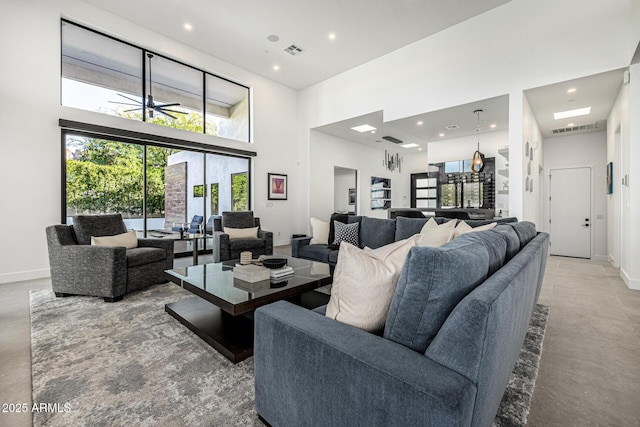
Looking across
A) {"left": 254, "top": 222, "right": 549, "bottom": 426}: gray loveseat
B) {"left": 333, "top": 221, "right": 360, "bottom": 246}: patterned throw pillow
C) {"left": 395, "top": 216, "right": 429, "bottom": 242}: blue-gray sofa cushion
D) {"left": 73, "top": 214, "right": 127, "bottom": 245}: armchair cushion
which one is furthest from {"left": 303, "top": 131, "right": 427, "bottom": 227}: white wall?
{"left": 254, "top": 222, "right": 549, "bottom": 426}: gray loveseat

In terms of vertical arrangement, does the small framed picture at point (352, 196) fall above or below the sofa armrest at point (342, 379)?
above

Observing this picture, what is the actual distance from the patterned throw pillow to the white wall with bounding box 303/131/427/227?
323 cm

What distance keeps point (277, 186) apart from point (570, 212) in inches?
265

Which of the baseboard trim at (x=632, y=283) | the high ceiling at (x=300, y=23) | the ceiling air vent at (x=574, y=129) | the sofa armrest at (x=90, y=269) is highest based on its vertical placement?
the high ceiling at (x=300, y=23)

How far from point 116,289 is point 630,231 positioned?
6.27 m

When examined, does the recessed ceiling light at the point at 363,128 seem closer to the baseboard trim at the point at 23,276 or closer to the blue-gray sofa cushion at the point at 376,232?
the blue-gray sofa cushion at the point at 376,232

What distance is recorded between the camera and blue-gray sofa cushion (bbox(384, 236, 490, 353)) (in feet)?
3.10

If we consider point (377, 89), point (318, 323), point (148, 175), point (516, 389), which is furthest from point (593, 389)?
point (148, 175)

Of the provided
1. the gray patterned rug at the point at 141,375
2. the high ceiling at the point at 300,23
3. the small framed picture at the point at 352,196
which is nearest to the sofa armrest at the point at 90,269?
the gray patterned rug at the point at 141,375

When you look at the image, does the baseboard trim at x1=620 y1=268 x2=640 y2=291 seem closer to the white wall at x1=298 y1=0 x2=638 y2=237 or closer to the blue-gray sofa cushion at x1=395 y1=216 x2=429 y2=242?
the white wall at x1=298 y1=0 x2=638 y2=237

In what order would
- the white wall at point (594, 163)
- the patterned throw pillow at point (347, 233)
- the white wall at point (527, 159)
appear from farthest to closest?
the white wall at point (594, 163) < the white wall at point (527, 159) < the patterned throw pillow at point (347, 233)

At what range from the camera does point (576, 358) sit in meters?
2.06

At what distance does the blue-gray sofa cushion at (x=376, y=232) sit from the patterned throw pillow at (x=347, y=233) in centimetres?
9

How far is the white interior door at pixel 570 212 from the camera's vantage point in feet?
20.2
